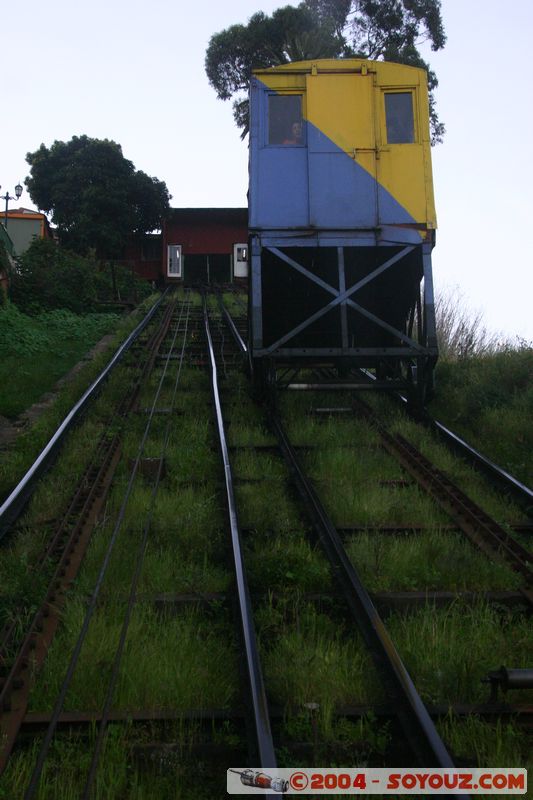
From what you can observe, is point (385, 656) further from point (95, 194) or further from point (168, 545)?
point (95, 194)

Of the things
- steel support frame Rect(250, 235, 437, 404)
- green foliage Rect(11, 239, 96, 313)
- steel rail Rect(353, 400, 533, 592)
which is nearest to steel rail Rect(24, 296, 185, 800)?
steel rail Rect(353, 400, 533, 592)

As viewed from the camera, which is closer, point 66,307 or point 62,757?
point 62,757

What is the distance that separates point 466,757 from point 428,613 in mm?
1162

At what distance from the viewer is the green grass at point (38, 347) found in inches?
424

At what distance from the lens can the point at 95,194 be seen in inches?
1572

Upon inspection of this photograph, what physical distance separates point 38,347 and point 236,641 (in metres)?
11.7

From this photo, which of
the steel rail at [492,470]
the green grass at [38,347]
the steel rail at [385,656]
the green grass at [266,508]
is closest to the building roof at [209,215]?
the green grass at [38,347]

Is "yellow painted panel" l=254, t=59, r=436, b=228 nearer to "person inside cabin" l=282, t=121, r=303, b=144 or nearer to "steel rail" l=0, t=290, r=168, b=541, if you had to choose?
"person inside cabin" l=282, t=121, r=303, b=144

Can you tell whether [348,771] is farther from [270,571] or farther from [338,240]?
[338,240]

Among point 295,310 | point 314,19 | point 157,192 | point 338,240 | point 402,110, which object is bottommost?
point 295,310

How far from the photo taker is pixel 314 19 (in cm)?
3017

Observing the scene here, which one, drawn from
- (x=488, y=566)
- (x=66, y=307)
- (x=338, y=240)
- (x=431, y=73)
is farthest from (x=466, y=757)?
(x=431, y=73)

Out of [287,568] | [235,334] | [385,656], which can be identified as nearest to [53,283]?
[235,334]

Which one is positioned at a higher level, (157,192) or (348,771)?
(157,192)
